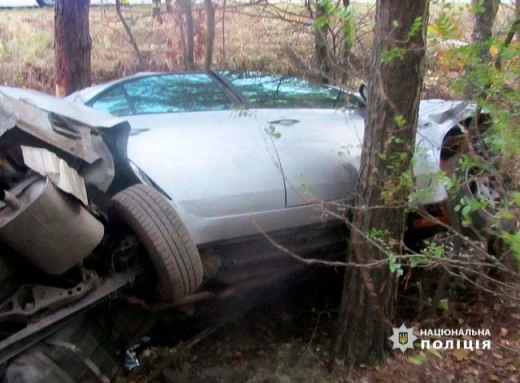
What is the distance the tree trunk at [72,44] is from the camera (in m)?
6.68

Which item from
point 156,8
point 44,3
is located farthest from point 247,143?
point 44,3

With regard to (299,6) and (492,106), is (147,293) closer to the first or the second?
(492,106)

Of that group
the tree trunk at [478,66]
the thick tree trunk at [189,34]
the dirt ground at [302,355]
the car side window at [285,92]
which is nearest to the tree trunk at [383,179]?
the dirt ground at [302,355]

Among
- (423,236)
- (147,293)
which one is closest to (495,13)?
(423,236)

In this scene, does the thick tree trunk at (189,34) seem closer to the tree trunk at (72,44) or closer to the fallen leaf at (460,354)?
the tree trunk at (72,44)

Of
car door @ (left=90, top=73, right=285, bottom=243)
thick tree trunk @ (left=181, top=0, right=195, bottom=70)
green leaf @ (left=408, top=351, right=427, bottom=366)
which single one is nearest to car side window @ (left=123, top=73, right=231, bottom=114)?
car door @ (left=90, top=73, right=285, bottom=243)

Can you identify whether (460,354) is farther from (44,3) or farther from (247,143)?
(44,3)

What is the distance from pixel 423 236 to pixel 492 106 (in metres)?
1.54

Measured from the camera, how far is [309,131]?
4.20m

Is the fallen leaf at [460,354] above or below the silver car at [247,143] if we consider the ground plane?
below

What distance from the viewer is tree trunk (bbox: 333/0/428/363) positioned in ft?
11.3

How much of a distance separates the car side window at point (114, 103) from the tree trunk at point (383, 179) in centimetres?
162

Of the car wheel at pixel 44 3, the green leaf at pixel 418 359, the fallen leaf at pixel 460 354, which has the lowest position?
the fallen leaf at pixel 460 354

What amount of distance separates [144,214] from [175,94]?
151 cm
